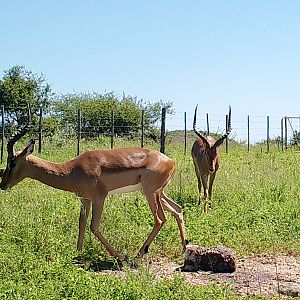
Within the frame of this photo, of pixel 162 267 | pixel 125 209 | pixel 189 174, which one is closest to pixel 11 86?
pixel 189 174

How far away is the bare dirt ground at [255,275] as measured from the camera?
7820 mm

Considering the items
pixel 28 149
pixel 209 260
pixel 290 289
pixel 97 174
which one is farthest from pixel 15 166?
pixel 290 289

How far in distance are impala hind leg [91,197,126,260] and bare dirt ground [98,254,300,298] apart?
42 centimetres

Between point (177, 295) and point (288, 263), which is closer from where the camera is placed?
point (177, 295)

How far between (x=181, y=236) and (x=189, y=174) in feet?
25.8

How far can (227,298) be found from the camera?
682 centimetres

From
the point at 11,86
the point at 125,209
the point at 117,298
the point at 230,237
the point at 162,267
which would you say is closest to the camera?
the point at 117,298

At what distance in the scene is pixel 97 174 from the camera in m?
9.64

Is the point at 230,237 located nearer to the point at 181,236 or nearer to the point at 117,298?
the point at 181,236

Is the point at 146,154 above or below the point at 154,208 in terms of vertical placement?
above

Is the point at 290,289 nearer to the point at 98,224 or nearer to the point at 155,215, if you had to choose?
the point at 155,215

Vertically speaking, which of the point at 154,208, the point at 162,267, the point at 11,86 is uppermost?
the point at 11,86

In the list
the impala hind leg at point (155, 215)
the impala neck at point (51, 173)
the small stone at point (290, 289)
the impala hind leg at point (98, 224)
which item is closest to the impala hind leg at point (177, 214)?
the impala hind leg at point (155, 215)

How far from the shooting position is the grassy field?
667 cm
